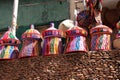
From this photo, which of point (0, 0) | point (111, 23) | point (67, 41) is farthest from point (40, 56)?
point (0, 0)

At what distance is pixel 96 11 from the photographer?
21.9ft

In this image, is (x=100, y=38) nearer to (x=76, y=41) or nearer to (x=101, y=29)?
(x=101, y=29)

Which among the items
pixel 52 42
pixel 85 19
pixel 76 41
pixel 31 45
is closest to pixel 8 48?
pixel 31 45

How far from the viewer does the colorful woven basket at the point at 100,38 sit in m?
6.01

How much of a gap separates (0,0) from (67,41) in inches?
198

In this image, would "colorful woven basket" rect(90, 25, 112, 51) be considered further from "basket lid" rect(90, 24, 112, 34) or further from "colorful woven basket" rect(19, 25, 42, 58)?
"colorful woven basket" rect(19, 25, 42, 58)

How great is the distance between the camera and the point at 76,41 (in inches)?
240

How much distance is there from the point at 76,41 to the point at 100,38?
0.40 meters

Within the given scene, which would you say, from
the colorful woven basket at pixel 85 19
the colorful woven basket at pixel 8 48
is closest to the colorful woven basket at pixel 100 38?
the colorful woven basket at pixel 85 19

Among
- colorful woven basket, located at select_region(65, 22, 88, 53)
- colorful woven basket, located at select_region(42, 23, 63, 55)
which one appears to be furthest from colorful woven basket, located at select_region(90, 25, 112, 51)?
colorful woven basket, located at select_region(42, 23, 63, 55)

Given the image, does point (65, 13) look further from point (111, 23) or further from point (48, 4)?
point (111, 23)

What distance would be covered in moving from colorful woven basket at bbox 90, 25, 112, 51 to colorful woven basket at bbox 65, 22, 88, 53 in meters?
0.15

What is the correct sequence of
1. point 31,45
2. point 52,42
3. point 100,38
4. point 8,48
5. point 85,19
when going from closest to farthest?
1. point 100,38
2. point 52,42
3. point 31,45
4. point 8,48
5. point 85,19

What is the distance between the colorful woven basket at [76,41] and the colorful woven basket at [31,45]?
54cm
